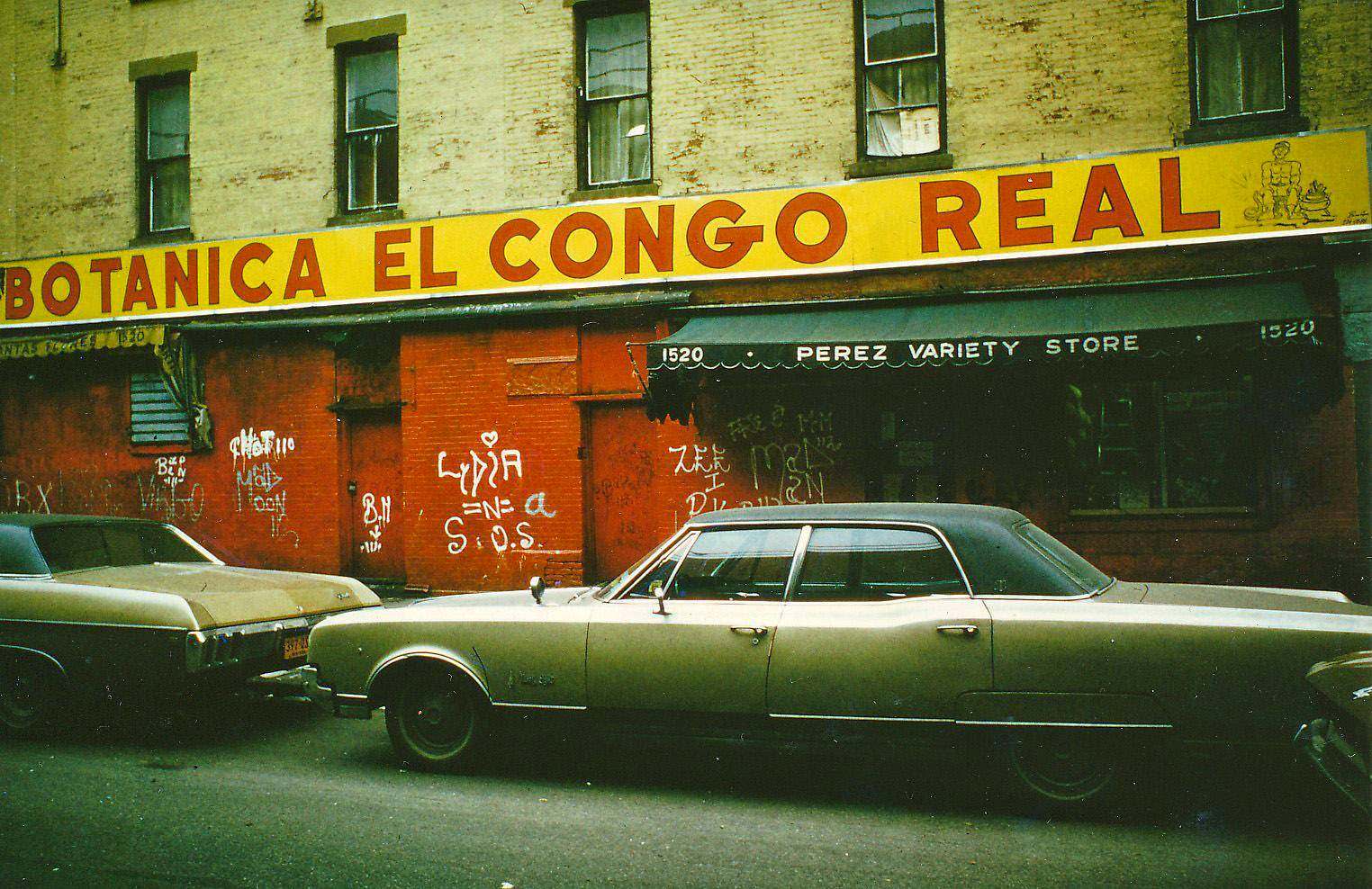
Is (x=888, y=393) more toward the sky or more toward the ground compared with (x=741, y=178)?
more toward the ground

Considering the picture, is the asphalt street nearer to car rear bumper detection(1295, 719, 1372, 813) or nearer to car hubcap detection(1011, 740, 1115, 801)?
car hubcap detection(1011, 740, 1115, 801)

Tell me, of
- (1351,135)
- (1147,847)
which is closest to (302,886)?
(1147,847)

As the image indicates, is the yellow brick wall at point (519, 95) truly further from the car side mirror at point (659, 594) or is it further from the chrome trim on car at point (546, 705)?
the chrome trim on car at point (546, 705)

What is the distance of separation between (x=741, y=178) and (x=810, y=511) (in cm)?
608

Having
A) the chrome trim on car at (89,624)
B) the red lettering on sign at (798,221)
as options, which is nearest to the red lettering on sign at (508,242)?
the red lettering on sign at (798,221)

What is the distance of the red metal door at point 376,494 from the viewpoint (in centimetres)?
1154

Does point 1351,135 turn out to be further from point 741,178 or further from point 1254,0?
point 741,178

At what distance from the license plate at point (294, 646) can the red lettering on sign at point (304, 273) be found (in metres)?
6.21

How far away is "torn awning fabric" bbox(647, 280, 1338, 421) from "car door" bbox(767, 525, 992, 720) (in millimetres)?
4036

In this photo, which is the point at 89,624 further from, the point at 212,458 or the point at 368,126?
the point at 368,126

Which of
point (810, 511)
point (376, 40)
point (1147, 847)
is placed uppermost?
point (376, 40)

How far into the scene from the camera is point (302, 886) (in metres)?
3.88

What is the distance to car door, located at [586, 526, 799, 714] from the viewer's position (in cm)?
480

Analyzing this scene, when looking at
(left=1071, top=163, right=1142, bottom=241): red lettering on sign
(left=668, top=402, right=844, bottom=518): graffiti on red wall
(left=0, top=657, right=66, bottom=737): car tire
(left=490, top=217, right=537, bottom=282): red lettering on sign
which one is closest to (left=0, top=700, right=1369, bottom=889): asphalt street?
(left=0, top=657, right=66, bottom=737): car tire
